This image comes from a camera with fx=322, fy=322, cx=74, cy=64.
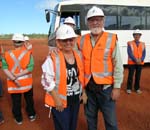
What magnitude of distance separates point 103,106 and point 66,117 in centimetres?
73

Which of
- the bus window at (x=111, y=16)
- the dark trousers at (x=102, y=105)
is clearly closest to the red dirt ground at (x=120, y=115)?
the dark trousers at (x=102, y=105)

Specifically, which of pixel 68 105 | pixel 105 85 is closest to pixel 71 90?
pixel 68 105

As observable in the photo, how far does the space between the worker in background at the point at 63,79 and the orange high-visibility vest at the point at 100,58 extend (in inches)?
11.4

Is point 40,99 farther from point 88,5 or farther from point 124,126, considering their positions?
point 88,5

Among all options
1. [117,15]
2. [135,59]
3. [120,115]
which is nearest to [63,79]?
[120,115]

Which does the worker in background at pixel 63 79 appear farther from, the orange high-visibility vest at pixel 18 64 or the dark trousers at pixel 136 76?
the dark trousers at pixel 136 76

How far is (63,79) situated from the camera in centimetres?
412

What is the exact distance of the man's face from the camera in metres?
4.54

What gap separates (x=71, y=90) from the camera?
427cm

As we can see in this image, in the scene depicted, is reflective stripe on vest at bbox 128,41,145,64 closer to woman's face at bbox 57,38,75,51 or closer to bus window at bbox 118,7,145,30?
woman's face at bbox 57,38,75,51

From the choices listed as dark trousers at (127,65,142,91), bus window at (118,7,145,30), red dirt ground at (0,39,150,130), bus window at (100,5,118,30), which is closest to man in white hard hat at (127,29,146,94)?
dark trousers at (127,65,142,91)

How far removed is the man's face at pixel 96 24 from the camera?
14.9 feet

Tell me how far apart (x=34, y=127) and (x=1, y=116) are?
2.74ft

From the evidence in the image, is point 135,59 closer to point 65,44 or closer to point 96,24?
point 96,24
